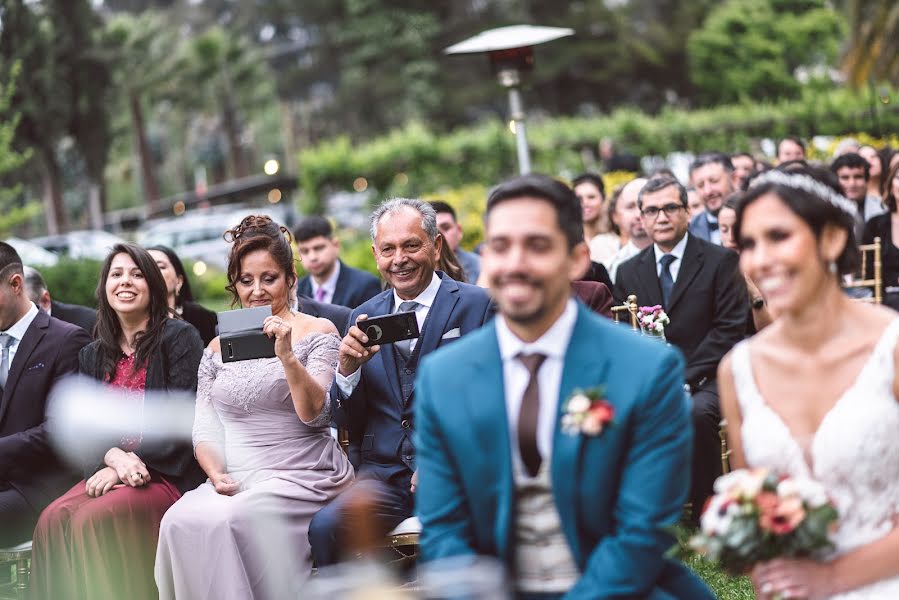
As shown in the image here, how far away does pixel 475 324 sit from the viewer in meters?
5.38

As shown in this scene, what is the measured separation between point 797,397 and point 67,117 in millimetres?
29108

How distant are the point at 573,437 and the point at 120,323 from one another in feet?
11.7

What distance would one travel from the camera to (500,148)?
23078 millimetres

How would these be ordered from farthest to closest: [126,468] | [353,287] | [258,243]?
[353,287] → [126,468] → [258,243]

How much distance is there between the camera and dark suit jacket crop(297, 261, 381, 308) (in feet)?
27.8

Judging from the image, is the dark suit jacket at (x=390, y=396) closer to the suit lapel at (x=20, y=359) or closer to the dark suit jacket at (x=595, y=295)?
the dark suit jacket at (x=595, y=295)

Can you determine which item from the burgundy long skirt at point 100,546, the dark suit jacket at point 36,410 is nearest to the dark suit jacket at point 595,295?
the burgundy long skirt at point 100,546

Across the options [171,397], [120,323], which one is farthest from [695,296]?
[120,323]

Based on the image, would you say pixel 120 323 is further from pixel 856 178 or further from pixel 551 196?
pixel 856 178

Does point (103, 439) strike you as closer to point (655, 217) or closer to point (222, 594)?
point (222, 594)

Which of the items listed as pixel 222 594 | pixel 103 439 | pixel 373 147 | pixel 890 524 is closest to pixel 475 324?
pixel 222 594

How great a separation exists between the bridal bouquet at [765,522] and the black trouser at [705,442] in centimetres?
346

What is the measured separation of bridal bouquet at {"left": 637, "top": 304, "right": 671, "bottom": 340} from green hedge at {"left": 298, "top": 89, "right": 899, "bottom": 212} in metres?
16.0

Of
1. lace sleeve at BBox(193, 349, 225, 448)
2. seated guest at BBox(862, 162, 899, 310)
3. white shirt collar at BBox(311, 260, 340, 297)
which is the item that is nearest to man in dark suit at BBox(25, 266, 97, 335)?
lace sleeve at BBox(193, 349, 225, 448)
